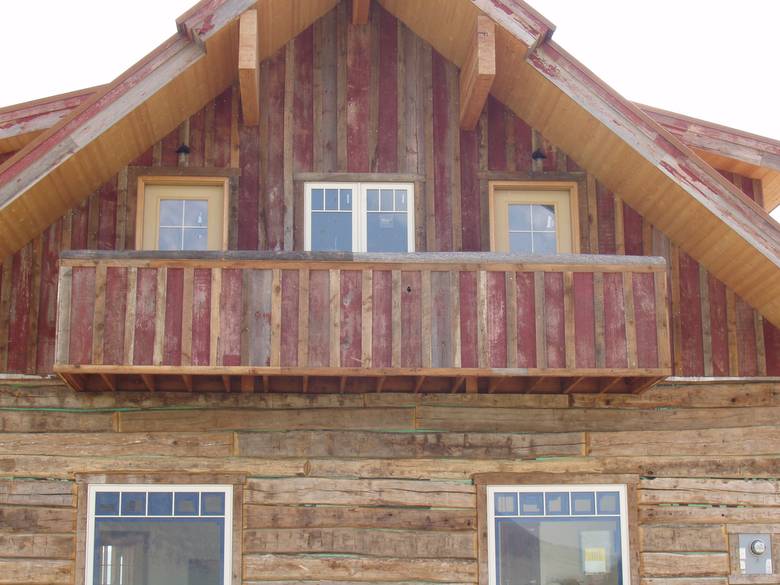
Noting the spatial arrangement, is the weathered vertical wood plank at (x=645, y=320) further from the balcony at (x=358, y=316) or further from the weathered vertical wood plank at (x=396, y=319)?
the weathered vertical wood plank at (x=396, y=319)

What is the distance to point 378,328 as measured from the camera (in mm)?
13234

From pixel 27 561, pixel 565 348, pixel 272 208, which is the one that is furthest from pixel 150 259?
pixel 565 348

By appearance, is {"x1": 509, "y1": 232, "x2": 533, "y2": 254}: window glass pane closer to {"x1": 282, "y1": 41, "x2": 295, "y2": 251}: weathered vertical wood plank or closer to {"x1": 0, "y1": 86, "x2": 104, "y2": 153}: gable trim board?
{"x1": 282, "y1": 41, "x2": 295, "y2": 251}: weathered vertical wood plank

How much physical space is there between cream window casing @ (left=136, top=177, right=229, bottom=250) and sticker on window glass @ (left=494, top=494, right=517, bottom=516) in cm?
435

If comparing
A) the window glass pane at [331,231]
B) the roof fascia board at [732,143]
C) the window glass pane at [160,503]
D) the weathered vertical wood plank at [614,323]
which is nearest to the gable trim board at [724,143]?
the roof fascia board at [732,143]

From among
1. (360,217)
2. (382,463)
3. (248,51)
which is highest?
(248,51)

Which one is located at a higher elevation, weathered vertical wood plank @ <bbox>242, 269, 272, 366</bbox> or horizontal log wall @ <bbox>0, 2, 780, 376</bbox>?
horizontal log wall @ <bbox>0, 2, 780, 376</bbox>

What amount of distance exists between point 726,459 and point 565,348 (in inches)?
102

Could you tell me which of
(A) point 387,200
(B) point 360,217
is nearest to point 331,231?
(B) point 360,217

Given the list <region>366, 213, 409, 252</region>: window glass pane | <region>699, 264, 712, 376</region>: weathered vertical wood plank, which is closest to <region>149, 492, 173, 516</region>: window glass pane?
<region>366, 213, 409, 252</region>: window glass pane

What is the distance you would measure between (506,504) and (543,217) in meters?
3.58

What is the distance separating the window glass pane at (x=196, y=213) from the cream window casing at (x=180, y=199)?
0.05 ft

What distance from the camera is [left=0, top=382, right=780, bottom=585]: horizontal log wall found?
13.7 metres

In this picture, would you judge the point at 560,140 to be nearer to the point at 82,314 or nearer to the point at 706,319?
the point at 706,319
